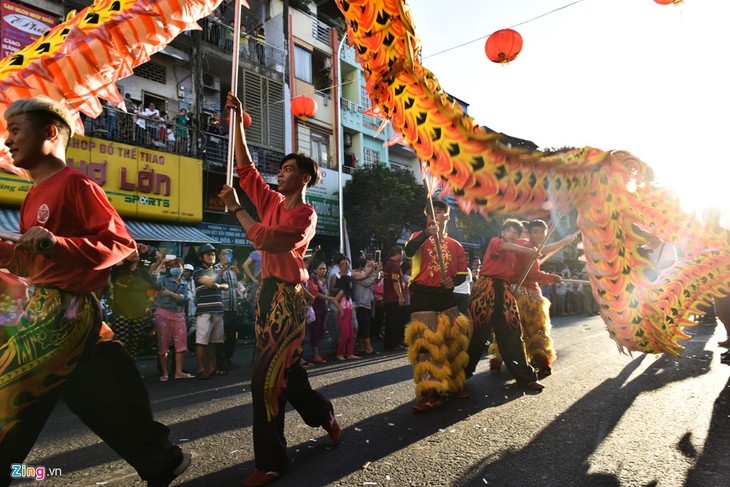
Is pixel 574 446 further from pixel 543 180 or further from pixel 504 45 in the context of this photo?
pixel 504 45

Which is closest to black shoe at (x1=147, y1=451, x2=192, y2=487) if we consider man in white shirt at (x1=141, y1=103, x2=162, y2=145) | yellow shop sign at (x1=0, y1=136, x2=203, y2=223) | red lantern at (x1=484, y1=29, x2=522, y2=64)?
red lantern at (x1=484, y1=29, x2=522, y2=64)

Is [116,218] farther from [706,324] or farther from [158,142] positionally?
[158,142]

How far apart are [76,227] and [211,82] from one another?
595 inches

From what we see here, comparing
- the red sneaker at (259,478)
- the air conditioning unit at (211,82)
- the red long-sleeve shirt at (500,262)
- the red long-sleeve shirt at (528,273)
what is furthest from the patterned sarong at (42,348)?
the air conditioning unit at (211,82)

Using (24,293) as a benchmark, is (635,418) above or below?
below

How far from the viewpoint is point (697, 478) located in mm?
2652

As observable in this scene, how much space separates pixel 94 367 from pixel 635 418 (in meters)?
3.77

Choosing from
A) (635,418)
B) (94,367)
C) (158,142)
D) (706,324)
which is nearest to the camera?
(94,367)

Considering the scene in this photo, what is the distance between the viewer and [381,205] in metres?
18.0

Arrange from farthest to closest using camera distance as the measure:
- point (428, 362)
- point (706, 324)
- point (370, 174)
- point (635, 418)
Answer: point (370, 174) < point (706, 324) < point (428, 362) < point (635, 418)

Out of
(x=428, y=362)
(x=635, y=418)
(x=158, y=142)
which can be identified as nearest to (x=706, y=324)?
(x=635, y=418)

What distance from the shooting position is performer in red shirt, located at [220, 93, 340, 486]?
2.69 meters

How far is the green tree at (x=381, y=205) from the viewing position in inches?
699

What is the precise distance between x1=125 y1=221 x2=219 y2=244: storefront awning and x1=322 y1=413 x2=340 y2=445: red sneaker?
961cm
